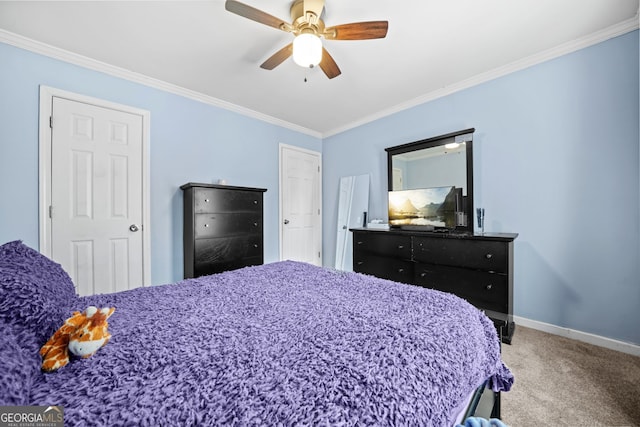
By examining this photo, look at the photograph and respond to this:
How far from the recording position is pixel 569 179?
7.24 feet

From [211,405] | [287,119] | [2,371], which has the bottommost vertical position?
[211,405]

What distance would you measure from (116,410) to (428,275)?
2.60 m

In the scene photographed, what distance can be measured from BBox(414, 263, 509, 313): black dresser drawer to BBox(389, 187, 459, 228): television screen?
0.57m

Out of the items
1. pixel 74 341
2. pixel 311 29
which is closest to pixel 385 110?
pixel 311 29

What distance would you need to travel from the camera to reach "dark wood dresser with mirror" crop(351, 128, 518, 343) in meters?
2.19

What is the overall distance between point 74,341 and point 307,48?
6.33ft

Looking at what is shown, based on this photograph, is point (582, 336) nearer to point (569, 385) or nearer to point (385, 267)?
point (569, 385)

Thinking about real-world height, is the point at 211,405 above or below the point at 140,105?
below

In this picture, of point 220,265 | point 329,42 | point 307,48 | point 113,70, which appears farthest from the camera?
point 220,265

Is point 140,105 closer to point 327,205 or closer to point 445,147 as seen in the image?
point 327,205

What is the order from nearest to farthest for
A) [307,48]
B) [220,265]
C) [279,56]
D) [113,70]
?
[307,48], [279,56], [113,70], [220,265]

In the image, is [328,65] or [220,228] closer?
[328,65]

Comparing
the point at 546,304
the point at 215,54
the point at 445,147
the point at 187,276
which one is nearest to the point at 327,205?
the point at 445,147

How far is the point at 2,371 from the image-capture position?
46 cm
